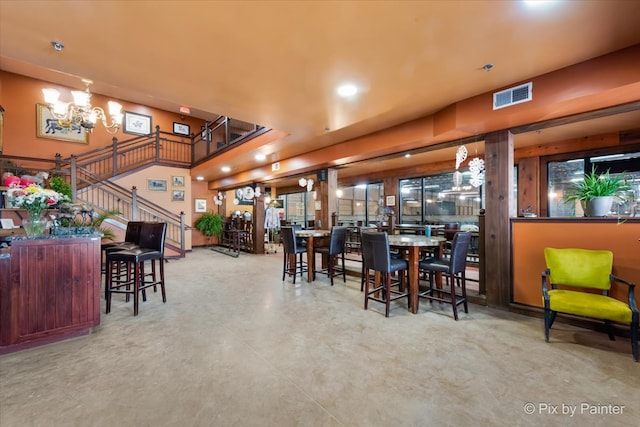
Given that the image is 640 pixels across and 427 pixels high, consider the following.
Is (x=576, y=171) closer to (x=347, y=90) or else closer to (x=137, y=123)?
(x=347, y=90)

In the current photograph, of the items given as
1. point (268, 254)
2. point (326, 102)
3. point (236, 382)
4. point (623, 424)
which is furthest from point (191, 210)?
point (623, 424)

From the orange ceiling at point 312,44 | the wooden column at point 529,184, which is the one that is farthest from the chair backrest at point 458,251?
the wooden column at point 529,184

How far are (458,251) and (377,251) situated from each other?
3.09 feet

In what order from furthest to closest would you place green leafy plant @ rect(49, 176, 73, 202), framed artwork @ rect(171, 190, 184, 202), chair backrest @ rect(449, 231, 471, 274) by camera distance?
framed artwork @ rect(171, 190, 184, 202)
green leafy plant @ rect(49, 176, 73, 202)
chair backrest @ rect(449, 231, 471, 274)

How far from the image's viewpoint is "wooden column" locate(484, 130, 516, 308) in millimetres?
3354

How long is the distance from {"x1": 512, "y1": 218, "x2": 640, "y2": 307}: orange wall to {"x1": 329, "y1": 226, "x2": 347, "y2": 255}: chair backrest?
97.0 inches

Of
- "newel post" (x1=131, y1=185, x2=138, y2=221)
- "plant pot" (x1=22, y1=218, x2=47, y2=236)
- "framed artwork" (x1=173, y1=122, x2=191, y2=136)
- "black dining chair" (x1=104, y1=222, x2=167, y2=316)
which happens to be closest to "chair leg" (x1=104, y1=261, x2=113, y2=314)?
"black dining chair" (x1=104, y1=222, x2=167, y2=316)

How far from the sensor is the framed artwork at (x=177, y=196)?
29.1 ft

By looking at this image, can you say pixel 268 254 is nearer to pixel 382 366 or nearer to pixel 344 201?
pixel 344 201

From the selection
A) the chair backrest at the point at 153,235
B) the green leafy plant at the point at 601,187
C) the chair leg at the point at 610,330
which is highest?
the green leafy plant at the point at 601,187

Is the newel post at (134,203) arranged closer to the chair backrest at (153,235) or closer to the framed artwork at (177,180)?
the framed artwork at (177,180)

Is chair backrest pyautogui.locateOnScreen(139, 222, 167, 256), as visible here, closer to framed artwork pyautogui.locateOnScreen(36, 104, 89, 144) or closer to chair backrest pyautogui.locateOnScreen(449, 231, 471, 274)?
chair backrest pyautogui.locateOnScreen(449, 231, 471, 274)

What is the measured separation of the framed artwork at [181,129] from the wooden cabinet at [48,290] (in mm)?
8781

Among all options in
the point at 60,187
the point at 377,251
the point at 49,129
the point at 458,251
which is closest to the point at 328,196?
the point at 377,251
